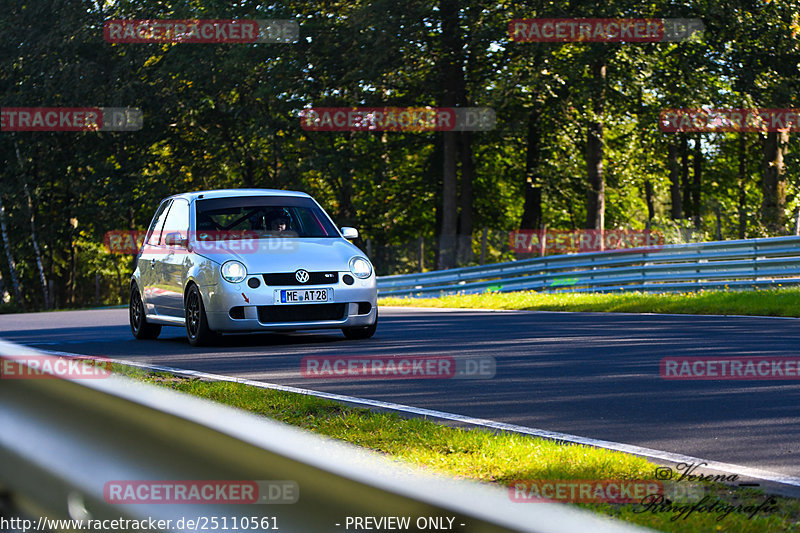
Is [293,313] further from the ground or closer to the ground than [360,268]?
closer to the ground

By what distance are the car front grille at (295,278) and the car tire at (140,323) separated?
9.88 ft

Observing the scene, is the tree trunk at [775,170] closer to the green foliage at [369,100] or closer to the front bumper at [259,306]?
the green foliage at [369,100]

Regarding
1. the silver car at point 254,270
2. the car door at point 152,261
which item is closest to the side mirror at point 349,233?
the silver car at point 254,270

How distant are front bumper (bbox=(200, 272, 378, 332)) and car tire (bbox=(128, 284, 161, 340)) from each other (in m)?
2.41

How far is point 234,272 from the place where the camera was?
12.1m

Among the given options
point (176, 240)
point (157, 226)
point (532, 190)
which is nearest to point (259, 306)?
point (176, 240)

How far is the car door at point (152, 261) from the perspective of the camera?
1403 cm

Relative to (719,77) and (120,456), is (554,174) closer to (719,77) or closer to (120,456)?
(719,77)

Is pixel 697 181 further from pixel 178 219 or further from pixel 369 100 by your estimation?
pixel 178 219

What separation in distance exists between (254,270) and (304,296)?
62 centimetres

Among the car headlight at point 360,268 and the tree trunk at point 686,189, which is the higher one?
the tree trunk at point 686,189

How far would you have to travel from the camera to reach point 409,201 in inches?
1809

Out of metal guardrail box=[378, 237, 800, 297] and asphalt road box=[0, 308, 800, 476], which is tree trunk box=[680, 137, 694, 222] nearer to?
metal guardrail box=[378, 237, 800, 297]

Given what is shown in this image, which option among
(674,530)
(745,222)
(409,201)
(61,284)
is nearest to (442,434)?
(674,530)
